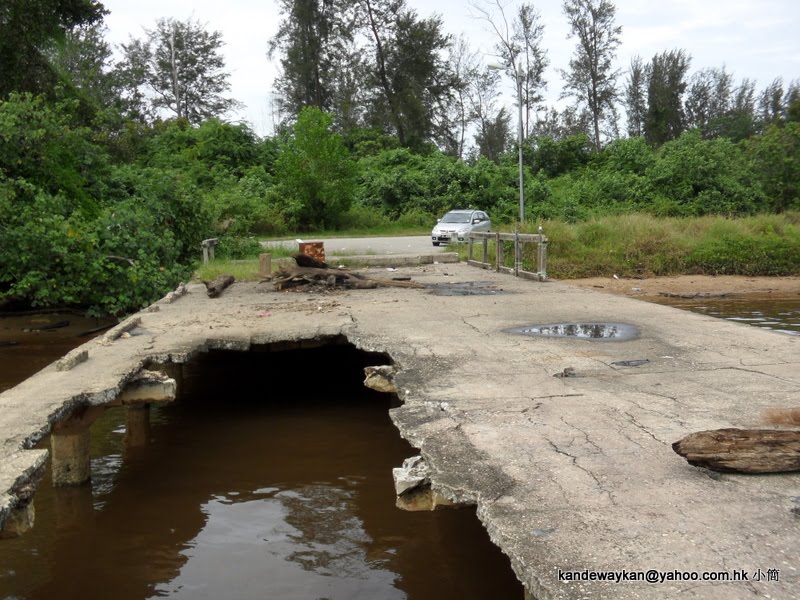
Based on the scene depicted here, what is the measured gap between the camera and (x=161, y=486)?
7.40 m

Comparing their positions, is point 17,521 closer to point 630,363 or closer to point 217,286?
point 630,363

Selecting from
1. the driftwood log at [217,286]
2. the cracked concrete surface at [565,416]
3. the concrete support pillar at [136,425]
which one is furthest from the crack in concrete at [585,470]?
the driftwood log at [217,286]

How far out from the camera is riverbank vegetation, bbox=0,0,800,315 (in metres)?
16.9

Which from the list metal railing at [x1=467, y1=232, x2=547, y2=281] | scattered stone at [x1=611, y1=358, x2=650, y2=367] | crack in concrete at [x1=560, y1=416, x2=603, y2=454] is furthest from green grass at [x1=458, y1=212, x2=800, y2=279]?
crack in concrete at [x1=560, y1=416, x2=603, y2=454]

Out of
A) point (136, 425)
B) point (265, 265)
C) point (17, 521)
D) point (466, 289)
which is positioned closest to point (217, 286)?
point (265, 265)

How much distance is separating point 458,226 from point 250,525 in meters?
23.3

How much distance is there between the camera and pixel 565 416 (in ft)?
18.0

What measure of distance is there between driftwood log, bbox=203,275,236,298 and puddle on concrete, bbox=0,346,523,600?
3.83m

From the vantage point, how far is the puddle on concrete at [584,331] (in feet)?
29.2

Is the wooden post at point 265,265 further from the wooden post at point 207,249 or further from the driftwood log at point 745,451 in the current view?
the driftwood log at point 745,451

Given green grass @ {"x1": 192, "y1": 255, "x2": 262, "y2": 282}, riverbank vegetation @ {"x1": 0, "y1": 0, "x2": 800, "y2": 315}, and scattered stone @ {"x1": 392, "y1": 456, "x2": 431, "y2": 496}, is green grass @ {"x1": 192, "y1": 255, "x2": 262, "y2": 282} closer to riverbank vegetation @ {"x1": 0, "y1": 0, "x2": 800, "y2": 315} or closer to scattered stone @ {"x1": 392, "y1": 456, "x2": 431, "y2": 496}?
riverbank vegetation @ {"x1": 0, "y1": 0, "x2": 800, "y2": 315}

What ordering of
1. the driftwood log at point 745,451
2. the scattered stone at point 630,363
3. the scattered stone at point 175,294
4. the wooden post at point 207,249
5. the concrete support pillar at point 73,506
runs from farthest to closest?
the wooden post at point 207,249 → the scattered stone at point 175,294 → the scattered stone at point 630,363 → the concrete support pillar at point 73,506 → the driftwood log at point 745,451

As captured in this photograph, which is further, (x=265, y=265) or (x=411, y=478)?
(x=265, y=265)

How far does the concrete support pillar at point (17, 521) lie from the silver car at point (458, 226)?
23.3 meters
